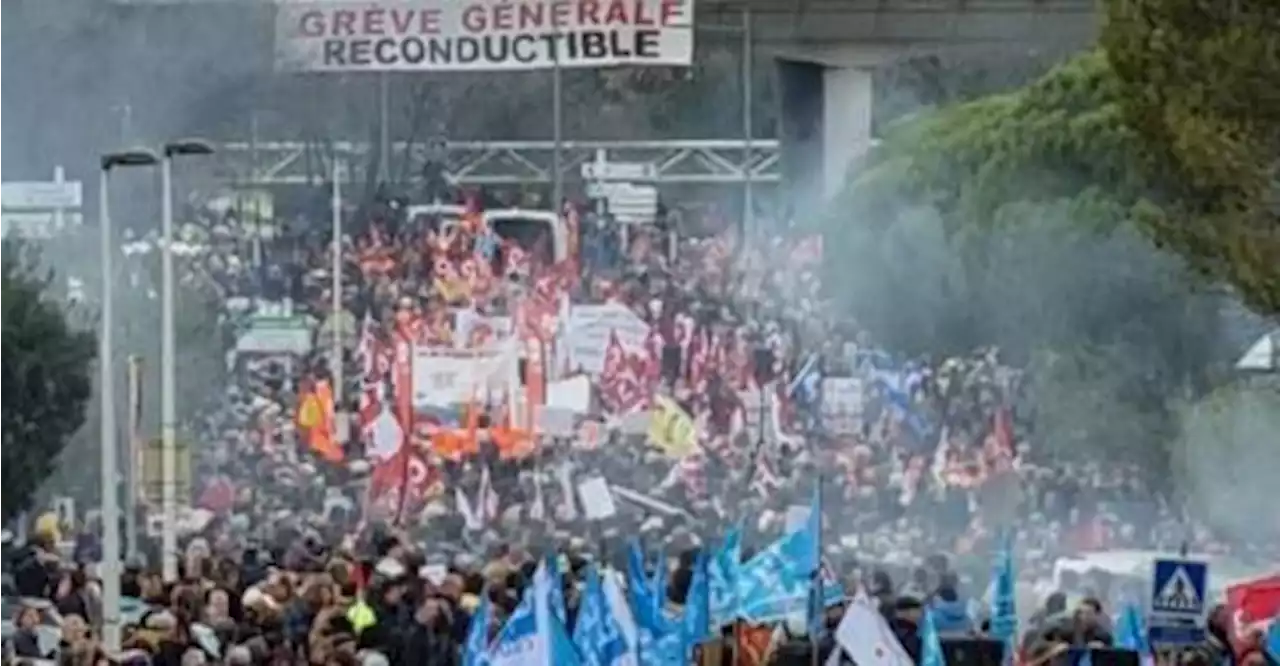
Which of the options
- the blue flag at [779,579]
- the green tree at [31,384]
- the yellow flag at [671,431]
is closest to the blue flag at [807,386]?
the yellow flag at [671,431]

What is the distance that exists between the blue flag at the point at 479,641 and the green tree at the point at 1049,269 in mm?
17399

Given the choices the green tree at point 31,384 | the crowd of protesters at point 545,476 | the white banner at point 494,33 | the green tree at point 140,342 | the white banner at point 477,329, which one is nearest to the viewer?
the crowd of protesters at point 545,476

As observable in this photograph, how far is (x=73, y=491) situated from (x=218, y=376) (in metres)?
7.22

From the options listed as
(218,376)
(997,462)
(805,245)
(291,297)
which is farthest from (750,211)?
(997,462)

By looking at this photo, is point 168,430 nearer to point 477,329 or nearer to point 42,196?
point 477,329

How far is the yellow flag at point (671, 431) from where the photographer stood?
125ft

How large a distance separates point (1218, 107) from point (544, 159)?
46.7 meters

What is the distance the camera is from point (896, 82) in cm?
6819

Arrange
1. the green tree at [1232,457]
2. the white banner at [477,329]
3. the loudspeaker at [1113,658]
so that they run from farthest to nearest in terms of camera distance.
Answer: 1. the white banner at [477,329]
2. the green tree at [1232,457]
3. the loudspeaker at [1113,658]

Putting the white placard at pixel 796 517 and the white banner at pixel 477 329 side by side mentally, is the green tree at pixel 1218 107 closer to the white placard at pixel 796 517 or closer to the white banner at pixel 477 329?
the white placard at pixel 796 517

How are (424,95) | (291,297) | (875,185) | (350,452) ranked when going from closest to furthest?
(350,452)
(875,185)
(291,297)
(424,95)

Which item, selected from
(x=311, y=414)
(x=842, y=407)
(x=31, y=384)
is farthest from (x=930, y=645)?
(x=842, y=407)

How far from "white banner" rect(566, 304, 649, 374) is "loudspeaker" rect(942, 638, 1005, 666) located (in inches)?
819

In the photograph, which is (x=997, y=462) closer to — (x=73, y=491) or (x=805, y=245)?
(x=73, y=491)
